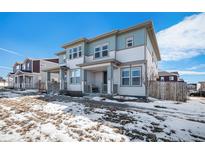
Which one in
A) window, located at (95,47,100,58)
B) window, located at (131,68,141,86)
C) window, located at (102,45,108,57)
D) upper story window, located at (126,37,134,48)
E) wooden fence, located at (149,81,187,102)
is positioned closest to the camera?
wooden fence, located at (149,81,187,102)

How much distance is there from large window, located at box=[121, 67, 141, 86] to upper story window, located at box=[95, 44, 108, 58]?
2521 mm

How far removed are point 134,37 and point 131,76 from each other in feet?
10.4

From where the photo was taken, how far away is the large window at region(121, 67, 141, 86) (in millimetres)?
8777

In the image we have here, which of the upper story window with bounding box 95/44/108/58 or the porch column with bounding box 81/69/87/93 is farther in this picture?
the porch column with bounding box 81/69/87/93

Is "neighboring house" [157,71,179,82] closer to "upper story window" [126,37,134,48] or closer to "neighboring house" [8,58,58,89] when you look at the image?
"upper story window" [126,37,134,48]

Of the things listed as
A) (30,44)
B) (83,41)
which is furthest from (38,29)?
(83,41)

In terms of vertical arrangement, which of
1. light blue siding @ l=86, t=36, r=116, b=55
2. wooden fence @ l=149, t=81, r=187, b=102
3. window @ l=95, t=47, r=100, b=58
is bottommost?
wooden fence @ l=149, t=81, r=187, b=102

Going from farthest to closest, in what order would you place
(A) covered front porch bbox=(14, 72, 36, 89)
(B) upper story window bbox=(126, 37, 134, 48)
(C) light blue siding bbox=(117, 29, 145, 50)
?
(A) covered front porch bbox=(14, 72, 36, 89) < (B) upper story window bbox=(126, 37, 134, 48) < (C) light blue siding bbox=(117, 29, 145, 50)

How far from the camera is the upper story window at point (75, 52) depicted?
40.3ft

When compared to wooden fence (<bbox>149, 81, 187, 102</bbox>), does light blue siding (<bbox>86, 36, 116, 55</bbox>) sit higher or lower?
higher

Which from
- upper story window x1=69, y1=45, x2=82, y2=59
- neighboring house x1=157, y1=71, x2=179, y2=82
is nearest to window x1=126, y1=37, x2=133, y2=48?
upper story window x1=69, y1=45, x2=82, y2=59

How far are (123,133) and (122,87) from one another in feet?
21.7
